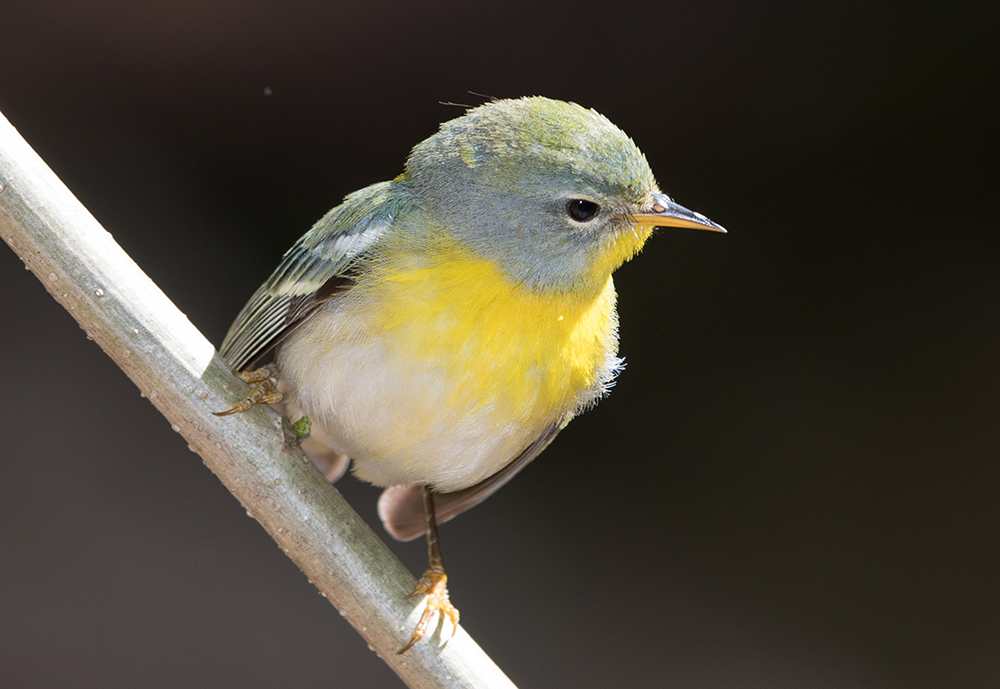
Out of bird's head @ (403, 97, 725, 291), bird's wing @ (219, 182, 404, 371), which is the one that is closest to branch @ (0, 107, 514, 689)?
bird's wing @ (219, 182, 404, 371)

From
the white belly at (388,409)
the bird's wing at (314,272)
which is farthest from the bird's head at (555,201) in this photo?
the white belly at (388,409)

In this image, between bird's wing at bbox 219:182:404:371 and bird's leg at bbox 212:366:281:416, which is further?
bird's wing at bbox 219:182:404:371

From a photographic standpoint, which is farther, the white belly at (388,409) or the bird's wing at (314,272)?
the bird's wing at (314,272)

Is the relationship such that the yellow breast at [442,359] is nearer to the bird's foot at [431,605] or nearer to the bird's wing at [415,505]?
the bird's foot at [431,605]

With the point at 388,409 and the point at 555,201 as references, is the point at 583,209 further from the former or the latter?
the point at 388,409

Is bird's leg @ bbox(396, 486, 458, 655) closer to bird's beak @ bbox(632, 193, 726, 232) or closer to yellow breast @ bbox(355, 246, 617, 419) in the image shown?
yellow breast @ bbox(355, 246, 617, 419)

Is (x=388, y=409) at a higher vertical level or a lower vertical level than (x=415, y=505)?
higher

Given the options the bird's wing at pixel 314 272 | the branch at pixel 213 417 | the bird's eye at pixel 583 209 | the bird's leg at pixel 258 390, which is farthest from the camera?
the bird's wing at pixel 314 272

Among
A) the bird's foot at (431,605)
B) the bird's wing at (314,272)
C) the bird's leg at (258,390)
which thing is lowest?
the bird's foot at (431,605)

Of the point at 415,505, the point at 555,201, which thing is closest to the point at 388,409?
the point at 555,201
